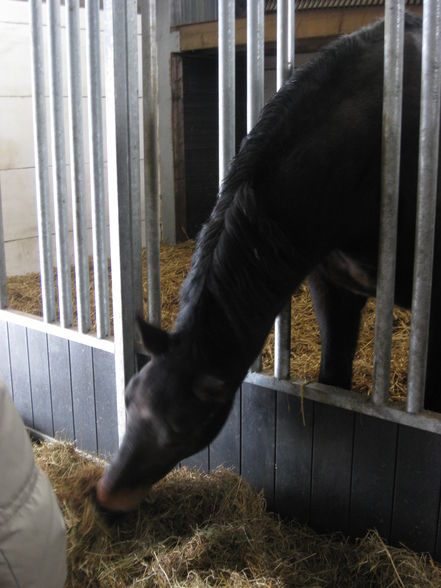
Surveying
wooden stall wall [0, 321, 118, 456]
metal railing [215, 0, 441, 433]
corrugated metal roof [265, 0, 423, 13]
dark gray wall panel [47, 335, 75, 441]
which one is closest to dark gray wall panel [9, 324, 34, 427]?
wooden stall wall [0, 321, 118, 456]

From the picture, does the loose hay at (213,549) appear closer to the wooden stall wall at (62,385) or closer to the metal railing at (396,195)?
the metal railing at (396,195)

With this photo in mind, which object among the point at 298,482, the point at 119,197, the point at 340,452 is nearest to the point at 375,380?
the point at 340,452

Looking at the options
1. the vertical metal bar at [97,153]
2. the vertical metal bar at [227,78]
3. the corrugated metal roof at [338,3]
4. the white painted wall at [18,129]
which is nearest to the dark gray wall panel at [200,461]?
the vertical metal bar at [97,153]

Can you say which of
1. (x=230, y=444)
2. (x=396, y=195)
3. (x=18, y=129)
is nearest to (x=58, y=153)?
(x=230, y=444)

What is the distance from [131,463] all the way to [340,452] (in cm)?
69

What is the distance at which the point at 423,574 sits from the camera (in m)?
1.82

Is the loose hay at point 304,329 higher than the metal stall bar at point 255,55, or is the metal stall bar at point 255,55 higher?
the metal stall bar at point 255,55

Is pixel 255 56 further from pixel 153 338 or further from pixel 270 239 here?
pixel 153 338

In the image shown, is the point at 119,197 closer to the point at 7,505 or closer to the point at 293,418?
the point at 293,418

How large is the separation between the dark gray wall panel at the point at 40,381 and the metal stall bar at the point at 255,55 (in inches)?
56.5

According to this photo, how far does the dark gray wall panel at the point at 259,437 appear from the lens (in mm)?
2248

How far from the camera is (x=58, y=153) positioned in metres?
2.64

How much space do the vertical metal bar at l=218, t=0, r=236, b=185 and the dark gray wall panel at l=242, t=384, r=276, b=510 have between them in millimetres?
768

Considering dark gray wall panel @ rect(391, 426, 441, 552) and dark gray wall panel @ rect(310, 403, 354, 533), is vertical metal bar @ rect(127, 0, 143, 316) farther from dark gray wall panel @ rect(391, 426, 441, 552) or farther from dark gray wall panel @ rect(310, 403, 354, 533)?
dark gray wall panel @ rect(391, 426, 441, 552)
